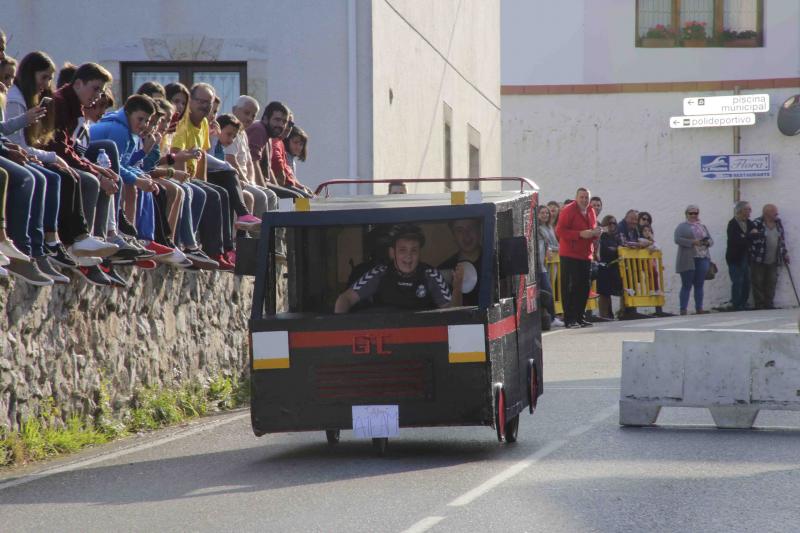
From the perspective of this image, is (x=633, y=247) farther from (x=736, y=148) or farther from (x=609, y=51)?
(x=609, y=51)

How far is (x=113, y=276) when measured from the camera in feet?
43.4

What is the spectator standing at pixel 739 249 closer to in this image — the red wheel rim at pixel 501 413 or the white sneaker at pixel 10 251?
the red wheel rim at pixel 501 413

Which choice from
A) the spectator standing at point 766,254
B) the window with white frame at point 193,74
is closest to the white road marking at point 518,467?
the window with white frame at point 193,74

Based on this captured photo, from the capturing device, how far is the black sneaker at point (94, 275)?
502 inches

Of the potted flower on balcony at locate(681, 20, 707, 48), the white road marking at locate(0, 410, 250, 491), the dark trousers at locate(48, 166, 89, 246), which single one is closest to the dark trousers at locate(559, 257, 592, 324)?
the white road marking at locate(0, 410, 250, 491)

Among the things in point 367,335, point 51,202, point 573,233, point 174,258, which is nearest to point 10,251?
point 51,202

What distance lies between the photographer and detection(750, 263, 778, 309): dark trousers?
117ft

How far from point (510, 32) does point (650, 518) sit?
32.4 meters

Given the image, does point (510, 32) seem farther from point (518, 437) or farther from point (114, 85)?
point (518, 437)

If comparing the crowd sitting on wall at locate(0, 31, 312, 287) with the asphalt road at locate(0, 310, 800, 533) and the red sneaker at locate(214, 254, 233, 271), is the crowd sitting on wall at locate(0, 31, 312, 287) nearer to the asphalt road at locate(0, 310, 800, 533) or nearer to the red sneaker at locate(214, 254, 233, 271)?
the red sneaker at locate(214, 254, 233, 271)

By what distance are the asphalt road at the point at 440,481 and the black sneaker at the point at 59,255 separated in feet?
4.64

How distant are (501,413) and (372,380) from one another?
3.00 ft

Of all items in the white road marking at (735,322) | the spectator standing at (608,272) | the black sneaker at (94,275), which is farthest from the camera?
the spectator standing at (608,272)

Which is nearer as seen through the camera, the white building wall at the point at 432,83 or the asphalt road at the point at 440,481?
the asphalt road at the point at 440,481
